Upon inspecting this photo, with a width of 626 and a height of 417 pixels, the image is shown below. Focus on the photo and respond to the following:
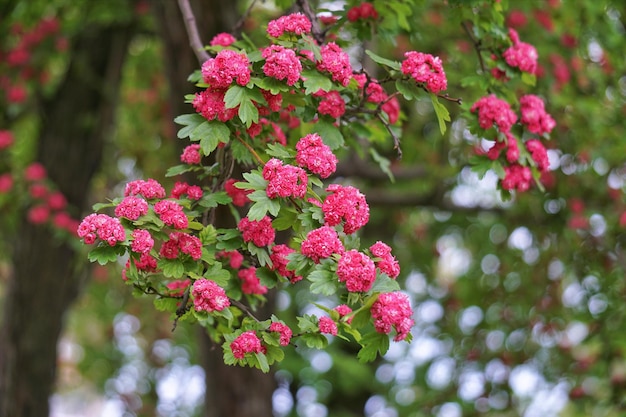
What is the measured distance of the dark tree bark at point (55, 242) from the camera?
21.0 feet

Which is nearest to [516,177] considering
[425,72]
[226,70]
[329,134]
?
[425,72]

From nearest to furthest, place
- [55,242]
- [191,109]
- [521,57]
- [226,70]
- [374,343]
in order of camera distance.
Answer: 1. [374,343]
2. [226,70]
3. [521,57]
4. [191,109]
5. [55,242]

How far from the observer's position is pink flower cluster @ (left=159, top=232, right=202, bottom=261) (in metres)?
2.50

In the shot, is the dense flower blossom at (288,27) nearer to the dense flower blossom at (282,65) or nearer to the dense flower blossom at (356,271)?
the dense flower blossom at (282,65)

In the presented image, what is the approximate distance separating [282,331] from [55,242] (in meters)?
4.51

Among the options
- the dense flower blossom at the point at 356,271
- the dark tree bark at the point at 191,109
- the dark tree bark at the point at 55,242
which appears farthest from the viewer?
the dark tree bark at the point at 55,242

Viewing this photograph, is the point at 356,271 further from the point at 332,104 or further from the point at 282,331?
the point at 332,104

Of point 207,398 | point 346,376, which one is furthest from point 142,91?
point 207,398

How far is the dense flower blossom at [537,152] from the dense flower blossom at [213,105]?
4.37 feet

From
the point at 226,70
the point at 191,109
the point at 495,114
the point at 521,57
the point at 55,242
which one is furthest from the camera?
the point at 55,242

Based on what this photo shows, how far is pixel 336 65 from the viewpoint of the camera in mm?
2686

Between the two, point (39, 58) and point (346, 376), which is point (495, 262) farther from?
point (39, 58)

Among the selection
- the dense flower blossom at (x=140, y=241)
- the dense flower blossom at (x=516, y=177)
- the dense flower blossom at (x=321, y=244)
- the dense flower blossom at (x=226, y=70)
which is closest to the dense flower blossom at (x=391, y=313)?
the dense flower blossom at (x=321, y=244)

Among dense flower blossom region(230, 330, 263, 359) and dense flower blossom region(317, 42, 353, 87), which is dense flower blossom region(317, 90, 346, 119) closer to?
dense flower blossom region(317, 42, 353, 87)
